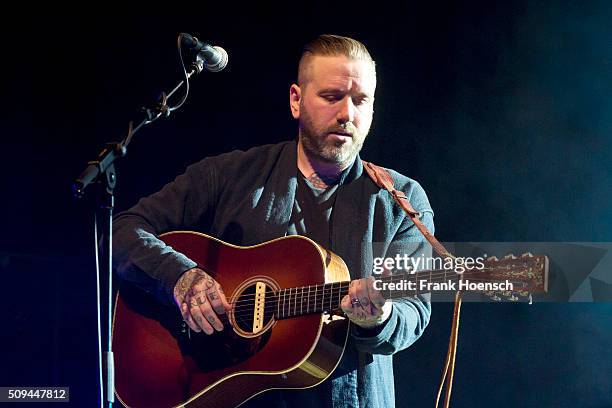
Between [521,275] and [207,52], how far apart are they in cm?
126

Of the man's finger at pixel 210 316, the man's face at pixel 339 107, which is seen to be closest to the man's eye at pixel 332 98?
the man's face at pixel 339 107

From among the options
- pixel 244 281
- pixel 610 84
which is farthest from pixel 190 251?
pixel 610 84

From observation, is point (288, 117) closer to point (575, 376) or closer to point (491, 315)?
point (491, 315)

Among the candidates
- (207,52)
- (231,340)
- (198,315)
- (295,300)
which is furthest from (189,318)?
(207,52)

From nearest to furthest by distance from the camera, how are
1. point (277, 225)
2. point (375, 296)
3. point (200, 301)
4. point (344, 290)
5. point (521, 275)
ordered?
1. point (521, 275)
2. point (375, 296)
3. point (344, 290)
4. point (200, 301)
5. point (277, 225)

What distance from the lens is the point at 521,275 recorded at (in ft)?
7.20

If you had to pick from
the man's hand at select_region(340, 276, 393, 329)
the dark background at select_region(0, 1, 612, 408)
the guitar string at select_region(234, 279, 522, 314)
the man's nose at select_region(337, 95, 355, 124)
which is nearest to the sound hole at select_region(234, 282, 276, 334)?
the guitar string at select_region(234, 279, 522, 314)

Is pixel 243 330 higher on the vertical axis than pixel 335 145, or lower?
lower

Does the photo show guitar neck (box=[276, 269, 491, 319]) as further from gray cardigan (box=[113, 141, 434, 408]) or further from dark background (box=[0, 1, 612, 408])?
dark background (box=[0, 1, 612, 408])

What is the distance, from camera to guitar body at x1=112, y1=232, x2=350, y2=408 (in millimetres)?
2629

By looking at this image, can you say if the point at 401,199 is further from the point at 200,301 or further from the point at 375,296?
the point at 200,301

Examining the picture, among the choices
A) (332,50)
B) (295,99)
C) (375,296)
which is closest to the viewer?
(375,296)

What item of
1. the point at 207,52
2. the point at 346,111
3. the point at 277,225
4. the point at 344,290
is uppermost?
the point at 207,52

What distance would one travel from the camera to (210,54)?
2.67m
